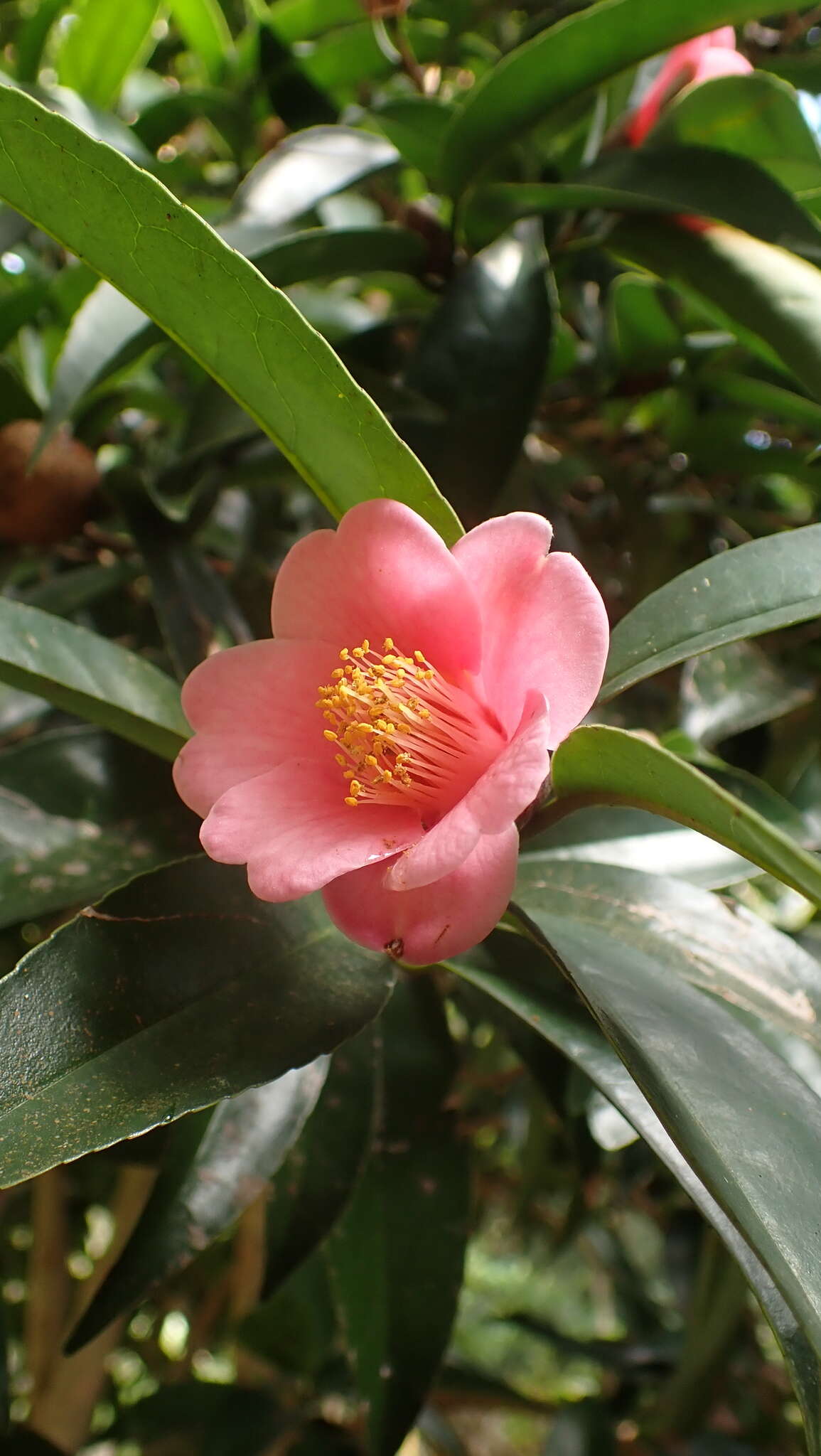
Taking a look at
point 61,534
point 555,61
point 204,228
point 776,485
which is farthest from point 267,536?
point 776,485

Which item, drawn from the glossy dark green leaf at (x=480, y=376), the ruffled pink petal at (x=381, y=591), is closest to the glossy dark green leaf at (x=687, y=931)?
the ruffled pink petal at (x=381, y=591)

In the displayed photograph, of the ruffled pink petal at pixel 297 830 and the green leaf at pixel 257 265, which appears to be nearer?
the ruffled pink petal at pixel 297 830

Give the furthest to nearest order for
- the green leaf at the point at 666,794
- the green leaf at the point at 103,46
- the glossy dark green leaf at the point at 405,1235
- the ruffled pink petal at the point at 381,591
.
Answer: the green leaf at the point at 103,46 < the glossy dark green leaf at the point at 405,1235 < the ruffled pink petal at the point at 381,591 < the green leaf at the point at 666,794

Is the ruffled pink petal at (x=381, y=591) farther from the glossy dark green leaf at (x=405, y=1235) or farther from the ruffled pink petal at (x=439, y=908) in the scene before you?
the glossy dark green leaf at (x=405, y=1235)

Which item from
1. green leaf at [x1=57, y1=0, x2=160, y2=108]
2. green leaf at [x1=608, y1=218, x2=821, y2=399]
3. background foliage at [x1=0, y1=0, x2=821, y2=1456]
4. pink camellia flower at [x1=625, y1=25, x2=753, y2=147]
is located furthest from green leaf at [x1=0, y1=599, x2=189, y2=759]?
green leaf at [x1=57, y1=0, x2=160, y2=108]

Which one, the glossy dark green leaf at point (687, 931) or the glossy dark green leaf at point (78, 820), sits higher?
the glossy dark green leaf at point (687, 931)

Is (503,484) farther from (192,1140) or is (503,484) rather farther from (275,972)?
(192,1140)

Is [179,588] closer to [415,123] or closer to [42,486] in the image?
[42,486]
